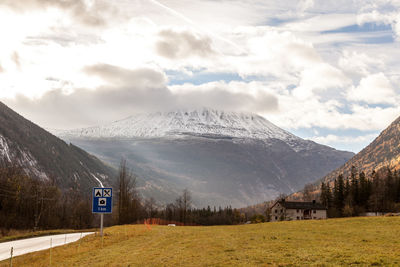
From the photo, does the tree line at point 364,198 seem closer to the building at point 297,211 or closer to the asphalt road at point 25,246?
the building at point 297,211

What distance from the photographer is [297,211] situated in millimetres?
178250

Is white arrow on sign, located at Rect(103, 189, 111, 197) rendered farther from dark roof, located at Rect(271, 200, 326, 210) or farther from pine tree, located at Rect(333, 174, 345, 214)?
dark roof, located at Rect(271, 200, 326, 210)

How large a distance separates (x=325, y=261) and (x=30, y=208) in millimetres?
130386

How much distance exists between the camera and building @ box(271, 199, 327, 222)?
169500 millimetres

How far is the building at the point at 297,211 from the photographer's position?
170m

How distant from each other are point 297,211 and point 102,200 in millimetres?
138933

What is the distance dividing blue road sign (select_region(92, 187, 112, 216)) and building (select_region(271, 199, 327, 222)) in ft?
415

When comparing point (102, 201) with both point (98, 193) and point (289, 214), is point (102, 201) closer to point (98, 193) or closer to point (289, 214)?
point (98, 193)

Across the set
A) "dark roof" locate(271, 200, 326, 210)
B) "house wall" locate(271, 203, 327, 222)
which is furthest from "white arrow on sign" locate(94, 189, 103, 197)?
"dark roof" locate(271, 200, 326, 210)

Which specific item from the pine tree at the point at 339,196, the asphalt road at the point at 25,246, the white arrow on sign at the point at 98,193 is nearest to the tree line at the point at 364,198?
the pine tree at the point at 339,196

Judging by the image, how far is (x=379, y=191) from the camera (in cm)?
15988

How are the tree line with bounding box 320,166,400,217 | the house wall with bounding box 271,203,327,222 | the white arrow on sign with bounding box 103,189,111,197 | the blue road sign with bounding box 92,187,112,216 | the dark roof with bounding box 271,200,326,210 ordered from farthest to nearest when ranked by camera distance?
1. the dark roof with bounding box 271,200,326,210
2. the house wall with bounding box 271,203,327,222
3. the tree line with bounding box 320,166,400,217
4. the white arrow on sign with bounding box 103,189,111,197
5. the blue road sign with bounding box 92,187,112,216

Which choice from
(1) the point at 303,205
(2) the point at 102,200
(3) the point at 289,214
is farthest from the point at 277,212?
(2) the point at 102,200

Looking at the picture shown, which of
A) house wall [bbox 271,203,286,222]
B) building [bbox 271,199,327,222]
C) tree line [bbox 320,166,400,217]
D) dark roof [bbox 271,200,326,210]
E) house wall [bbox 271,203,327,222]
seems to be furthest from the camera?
house wall [bbox 271,203,286,222]
